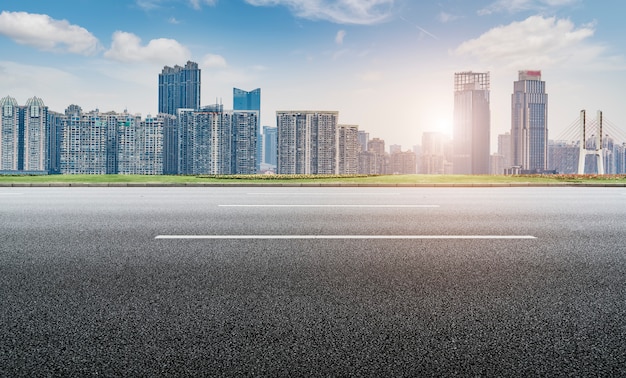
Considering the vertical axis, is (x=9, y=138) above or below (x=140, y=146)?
above

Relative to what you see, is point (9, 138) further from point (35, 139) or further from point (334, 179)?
point (334, 179)

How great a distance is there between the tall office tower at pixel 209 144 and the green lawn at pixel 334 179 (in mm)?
47438

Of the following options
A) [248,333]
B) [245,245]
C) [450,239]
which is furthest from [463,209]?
[248,333]

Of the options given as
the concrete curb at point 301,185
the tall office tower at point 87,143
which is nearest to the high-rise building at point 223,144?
the tall office tower at point 87,143

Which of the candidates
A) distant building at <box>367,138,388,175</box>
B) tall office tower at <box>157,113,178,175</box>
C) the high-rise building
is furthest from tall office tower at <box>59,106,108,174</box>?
distant building at <box>367,138,388,175</box>

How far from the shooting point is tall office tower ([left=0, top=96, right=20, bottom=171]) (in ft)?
306

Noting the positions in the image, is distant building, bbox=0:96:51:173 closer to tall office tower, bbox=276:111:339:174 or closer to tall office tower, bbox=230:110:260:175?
tall office tower, bbox=230:110:260:175

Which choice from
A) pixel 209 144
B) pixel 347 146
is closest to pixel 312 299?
pixel 347 146

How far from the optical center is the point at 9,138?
94.3 meters

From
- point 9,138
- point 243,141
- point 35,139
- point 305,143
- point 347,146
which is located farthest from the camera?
point 9,138

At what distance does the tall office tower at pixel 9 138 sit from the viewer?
306 feet

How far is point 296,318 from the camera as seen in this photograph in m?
3.15

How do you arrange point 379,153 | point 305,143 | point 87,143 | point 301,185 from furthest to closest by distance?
point 379,153, point 87,143, point 305,143, point 301,185

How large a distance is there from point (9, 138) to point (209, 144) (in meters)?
52.4
